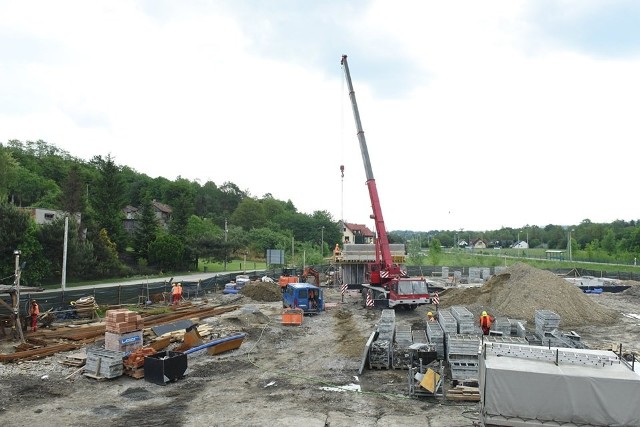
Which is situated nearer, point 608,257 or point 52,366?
point 52,366

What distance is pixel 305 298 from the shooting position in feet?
97.3

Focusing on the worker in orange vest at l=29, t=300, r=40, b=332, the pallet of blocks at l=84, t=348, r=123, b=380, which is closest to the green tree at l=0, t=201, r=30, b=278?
the worker in orange vest at l=29, t=300, r=40, b=332

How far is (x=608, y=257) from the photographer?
84125 mm

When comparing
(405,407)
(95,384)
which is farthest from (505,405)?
(95,384)

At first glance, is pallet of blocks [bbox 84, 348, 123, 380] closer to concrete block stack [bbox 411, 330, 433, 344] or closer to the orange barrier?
concrete block stack [bbox 411, 330, 433, 344]

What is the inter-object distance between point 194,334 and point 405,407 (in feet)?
29.8

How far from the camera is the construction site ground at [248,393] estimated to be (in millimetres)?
12391

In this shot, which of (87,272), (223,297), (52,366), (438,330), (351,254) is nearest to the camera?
(52,366)

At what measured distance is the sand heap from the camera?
91.4 feet

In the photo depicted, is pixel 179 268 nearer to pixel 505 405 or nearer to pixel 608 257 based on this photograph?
pixel 505 405

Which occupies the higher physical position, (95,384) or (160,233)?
(160,233)

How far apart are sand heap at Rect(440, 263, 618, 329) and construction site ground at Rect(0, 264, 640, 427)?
550 centimetres

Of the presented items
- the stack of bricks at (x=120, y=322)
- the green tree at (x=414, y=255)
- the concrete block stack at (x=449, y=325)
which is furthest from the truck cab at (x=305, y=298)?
the green tree at (x=414, y=255)

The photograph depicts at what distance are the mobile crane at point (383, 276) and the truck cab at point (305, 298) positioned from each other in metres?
4.01
